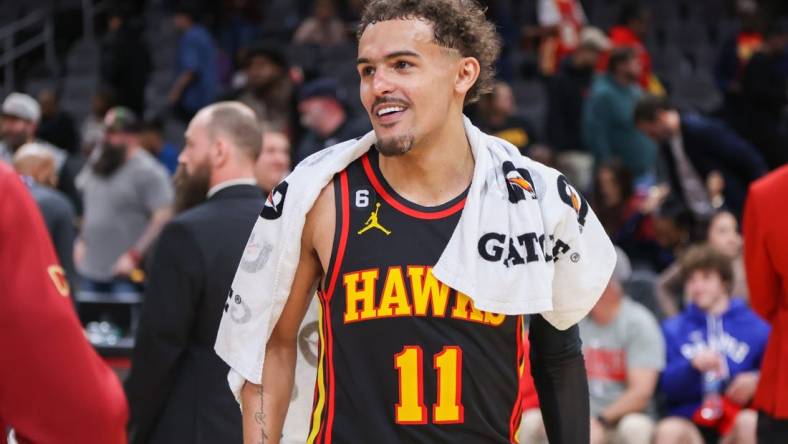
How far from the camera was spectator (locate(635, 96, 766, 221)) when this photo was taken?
A: 1011 centimetres

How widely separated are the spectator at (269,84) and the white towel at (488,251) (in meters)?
7.33

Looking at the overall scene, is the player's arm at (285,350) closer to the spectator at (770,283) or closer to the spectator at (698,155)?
the spectator at (770,283)

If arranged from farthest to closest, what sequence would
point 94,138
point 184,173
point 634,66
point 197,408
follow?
point 94,138 < point 634,66 < point 184,173 < point 197,408

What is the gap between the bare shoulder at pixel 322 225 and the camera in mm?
3631

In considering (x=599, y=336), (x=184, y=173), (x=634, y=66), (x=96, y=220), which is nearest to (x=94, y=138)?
(x=96, y=220)

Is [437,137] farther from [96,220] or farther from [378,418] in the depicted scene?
[96,220]

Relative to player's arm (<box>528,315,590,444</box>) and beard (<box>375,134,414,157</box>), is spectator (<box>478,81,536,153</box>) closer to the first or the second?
player's arm (<box>528,315,590,444</box>)

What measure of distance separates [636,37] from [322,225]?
11085 mm

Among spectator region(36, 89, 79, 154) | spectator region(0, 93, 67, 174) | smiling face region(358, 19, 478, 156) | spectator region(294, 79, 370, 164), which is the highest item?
smiling face region(358, 19, 478, 156)

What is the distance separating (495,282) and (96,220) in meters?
7.52

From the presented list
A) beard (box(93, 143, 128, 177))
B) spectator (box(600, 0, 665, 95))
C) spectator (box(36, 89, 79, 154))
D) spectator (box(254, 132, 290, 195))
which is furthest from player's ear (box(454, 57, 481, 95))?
spectator (box(36, 89, 79, 154))

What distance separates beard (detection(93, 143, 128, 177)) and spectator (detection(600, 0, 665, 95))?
4.69m

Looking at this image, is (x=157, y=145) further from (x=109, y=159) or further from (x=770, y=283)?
(x=770, y=283)

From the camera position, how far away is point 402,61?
3609mm
